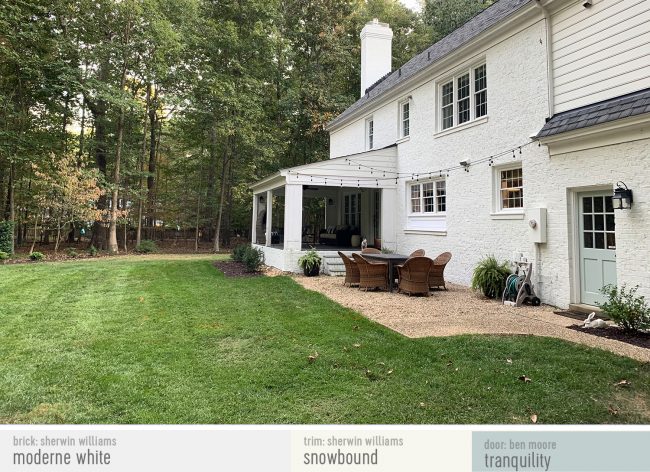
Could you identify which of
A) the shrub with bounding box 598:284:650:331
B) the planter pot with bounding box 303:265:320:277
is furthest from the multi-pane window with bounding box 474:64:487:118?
the planter pot with bounding box 303:265:320:277

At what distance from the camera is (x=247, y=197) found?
73.0ft

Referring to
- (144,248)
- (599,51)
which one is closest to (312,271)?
(599,51)

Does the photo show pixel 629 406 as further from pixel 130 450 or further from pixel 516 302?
pixel 516 302

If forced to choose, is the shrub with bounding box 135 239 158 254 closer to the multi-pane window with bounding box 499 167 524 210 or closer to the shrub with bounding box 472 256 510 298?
the shrub with bounding box 472 256 510 298

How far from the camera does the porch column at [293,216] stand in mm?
12430

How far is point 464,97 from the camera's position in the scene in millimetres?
10602

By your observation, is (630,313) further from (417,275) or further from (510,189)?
(510,189)

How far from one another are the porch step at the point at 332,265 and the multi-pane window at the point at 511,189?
5.14 meters

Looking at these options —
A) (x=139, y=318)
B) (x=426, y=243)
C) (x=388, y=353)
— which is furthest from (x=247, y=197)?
(x=388, y=353)

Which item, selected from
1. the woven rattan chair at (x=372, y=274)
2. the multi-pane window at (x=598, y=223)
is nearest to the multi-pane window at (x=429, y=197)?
the woven rattan chair at (x=372, y=274)

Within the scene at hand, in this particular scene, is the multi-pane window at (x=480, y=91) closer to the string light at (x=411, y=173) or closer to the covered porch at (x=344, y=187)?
the string light at (x=411, y=173)

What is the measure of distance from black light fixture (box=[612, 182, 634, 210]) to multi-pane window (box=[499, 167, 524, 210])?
2537 mm

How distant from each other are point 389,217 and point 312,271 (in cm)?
351

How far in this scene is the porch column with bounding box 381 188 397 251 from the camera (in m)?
13.5
